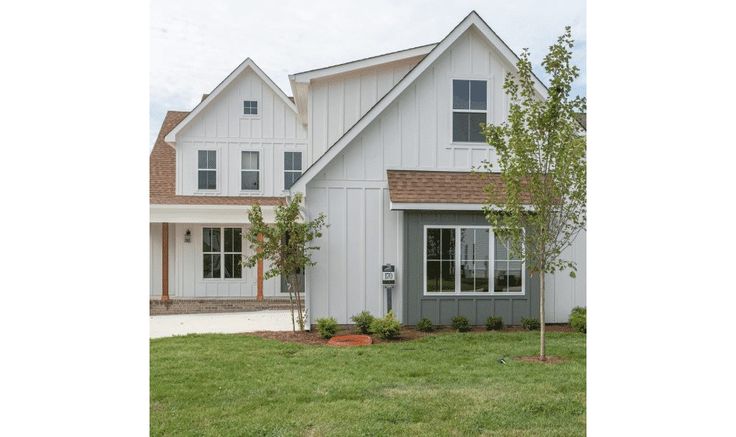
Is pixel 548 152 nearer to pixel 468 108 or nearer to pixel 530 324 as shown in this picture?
pixel 468 108

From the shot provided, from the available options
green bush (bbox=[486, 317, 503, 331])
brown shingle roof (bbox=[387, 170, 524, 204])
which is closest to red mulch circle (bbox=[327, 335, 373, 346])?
green bush (bbox=[486, 317, 503, 331])

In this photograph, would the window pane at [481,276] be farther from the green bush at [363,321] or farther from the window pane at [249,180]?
the window pane at [249,180]

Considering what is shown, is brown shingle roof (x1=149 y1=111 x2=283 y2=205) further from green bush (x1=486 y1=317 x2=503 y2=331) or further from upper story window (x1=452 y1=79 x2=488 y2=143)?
green bush (x1=486 y1=317 x2=503 y2=331)

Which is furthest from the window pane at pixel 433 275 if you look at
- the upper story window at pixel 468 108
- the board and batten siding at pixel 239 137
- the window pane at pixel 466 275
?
the board and batten siding at pixel 239 137

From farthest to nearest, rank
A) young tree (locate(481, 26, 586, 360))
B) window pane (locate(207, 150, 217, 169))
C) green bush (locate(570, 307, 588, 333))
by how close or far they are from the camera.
Answer: window pane (locate(207, 150, 217, 169)) < green bush (locate(570, 307, 588, 333)) < young tree (locate(481, 26, 586, 360))

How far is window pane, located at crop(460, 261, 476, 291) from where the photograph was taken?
1038 cm

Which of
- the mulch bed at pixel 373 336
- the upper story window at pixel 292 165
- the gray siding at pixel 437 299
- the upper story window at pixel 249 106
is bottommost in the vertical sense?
the mulch bed at pixel 373 336

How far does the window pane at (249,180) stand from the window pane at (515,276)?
776 cm

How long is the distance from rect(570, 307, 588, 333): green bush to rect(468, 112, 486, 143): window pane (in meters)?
3.52

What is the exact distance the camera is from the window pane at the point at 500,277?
1046 cm

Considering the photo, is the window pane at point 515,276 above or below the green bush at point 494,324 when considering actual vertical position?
above

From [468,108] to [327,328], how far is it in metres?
4.72
